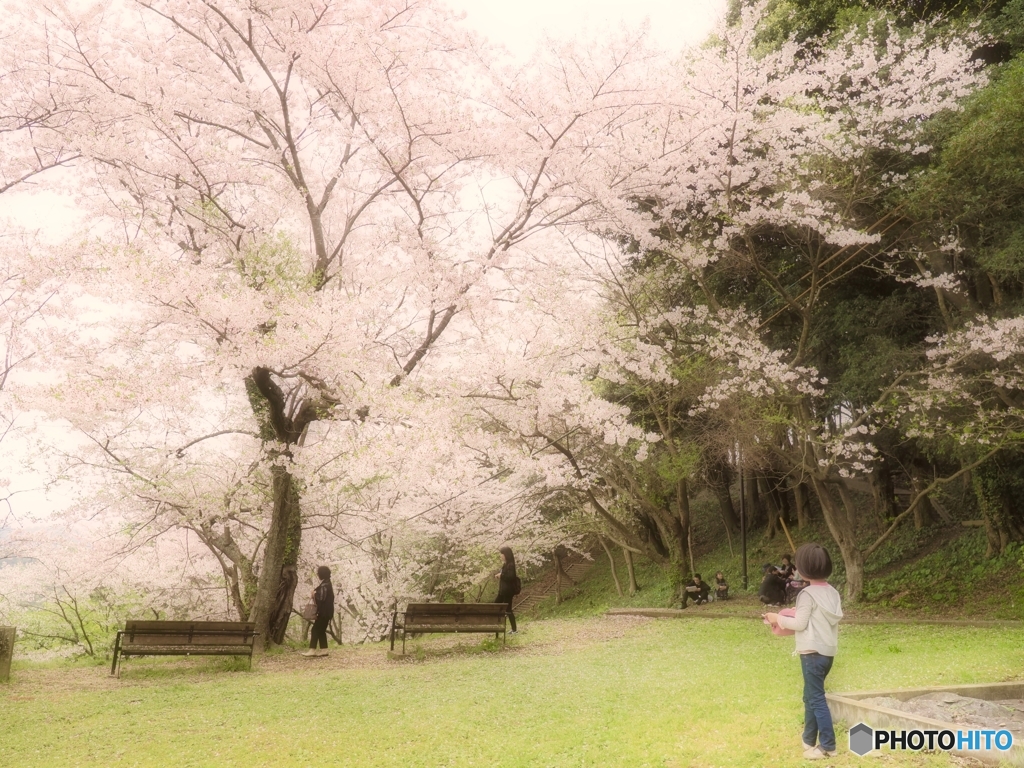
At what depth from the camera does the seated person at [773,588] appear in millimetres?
12930

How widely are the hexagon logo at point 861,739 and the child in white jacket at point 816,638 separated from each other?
0.44 feet

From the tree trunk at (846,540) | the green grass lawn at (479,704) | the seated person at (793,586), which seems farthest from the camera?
the tree trunk at (846,540)

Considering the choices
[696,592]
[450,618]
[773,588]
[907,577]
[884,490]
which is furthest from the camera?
[884,490]

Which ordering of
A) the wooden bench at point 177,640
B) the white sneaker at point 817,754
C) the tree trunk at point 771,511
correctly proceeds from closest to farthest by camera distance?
the white sneaker at point 817,754 → the wooden bench at point 177,640 → the tree trunk at point 771,511

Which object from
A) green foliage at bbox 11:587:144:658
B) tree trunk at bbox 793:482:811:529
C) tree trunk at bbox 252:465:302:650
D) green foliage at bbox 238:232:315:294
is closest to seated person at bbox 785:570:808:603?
tree trunk at bbox 252:465:302:650

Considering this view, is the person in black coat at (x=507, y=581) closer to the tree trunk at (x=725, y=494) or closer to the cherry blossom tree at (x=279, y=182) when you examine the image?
the cherry blossom tree at (x=279, y=182)

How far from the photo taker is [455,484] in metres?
17.3

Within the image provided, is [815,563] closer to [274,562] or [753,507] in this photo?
[274,562]

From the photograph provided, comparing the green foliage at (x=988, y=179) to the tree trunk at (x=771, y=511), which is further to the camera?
the tree trunk at (x=771, y=511)

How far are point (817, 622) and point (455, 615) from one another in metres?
7.25

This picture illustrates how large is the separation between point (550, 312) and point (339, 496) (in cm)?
591

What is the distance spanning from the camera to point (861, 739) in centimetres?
502

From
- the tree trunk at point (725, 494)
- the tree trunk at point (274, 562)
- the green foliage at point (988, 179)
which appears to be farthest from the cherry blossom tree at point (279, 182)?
the tree trunk at point (725, 494)

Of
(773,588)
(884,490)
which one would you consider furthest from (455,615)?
(884,490)
